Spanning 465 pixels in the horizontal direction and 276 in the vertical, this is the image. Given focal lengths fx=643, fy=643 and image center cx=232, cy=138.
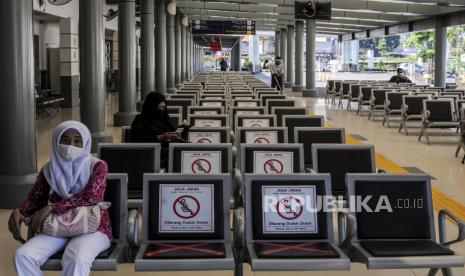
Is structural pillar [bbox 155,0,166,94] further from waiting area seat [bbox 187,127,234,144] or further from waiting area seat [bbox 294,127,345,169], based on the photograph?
waiting area seat [bbox 294,127,345,169]

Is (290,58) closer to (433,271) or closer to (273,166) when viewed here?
(273,166)

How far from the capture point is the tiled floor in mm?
4637

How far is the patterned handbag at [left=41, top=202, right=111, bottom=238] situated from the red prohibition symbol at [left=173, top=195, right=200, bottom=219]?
0.51 meters

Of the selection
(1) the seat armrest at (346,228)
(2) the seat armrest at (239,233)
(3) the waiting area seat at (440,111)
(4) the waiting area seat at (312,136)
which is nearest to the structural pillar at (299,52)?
(3) the waiting area seat at (440,111)

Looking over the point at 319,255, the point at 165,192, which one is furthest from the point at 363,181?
the point at 165,192

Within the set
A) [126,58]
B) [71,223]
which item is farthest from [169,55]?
[71,223]

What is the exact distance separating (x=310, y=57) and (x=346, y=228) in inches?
992

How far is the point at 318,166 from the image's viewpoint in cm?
553

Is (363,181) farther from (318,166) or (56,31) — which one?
(56,31)

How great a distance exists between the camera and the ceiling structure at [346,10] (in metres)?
24.1

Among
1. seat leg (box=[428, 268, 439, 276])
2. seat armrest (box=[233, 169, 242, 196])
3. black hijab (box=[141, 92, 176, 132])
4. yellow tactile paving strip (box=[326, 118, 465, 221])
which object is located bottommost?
yellow tactile paving strip (box=[326, 118, 465, 221])

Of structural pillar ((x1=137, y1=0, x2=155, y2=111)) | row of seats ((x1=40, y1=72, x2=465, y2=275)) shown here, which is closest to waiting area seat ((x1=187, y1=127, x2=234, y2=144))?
row of seats ((x1=40, y1=72, x2=465, y2=275))

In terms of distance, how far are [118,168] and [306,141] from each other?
2.09 metres

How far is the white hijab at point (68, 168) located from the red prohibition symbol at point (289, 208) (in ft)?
3.87
